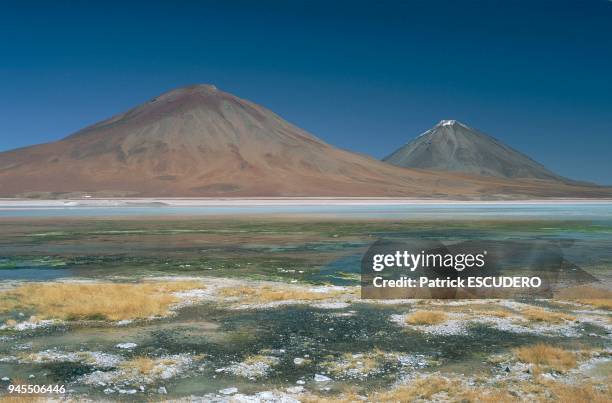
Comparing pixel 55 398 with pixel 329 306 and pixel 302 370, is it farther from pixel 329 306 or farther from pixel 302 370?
pixel 329 306

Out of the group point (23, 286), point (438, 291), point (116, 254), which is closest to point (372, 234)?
point (116, 254)

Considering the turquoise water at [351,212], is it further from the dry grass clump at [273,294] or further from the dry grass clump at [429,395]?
the dry grass clump at [429,395]

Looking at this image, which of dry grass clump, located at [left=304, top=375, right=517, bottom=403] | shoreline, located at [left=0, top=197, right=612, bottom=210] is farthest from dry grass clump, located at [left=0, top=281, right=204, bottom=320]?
shoreline, located at [left=0, top=197, right=612, bottom=210]

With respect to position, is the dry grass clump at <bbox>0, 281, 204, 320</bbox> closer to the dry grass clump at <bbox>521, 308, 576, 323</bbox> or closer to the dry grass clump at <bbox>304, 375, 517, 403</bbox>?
the dry grass clump at <bbox>304, 375, 517, 403</bbox>

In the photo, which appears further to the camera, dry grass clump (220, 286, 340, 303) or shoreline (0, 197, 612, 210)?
shoreline (0, 197, 612, 210)

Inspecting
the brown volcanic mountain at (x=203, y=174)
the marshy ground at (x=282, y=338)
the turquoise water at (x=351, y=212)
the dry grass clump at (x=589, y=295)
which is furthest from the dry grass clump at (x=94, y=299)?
the brown volcanic mountain at (x=203, y=174)

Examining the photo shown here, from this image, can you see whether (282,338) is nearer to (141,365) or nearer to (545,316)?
(141,365)
